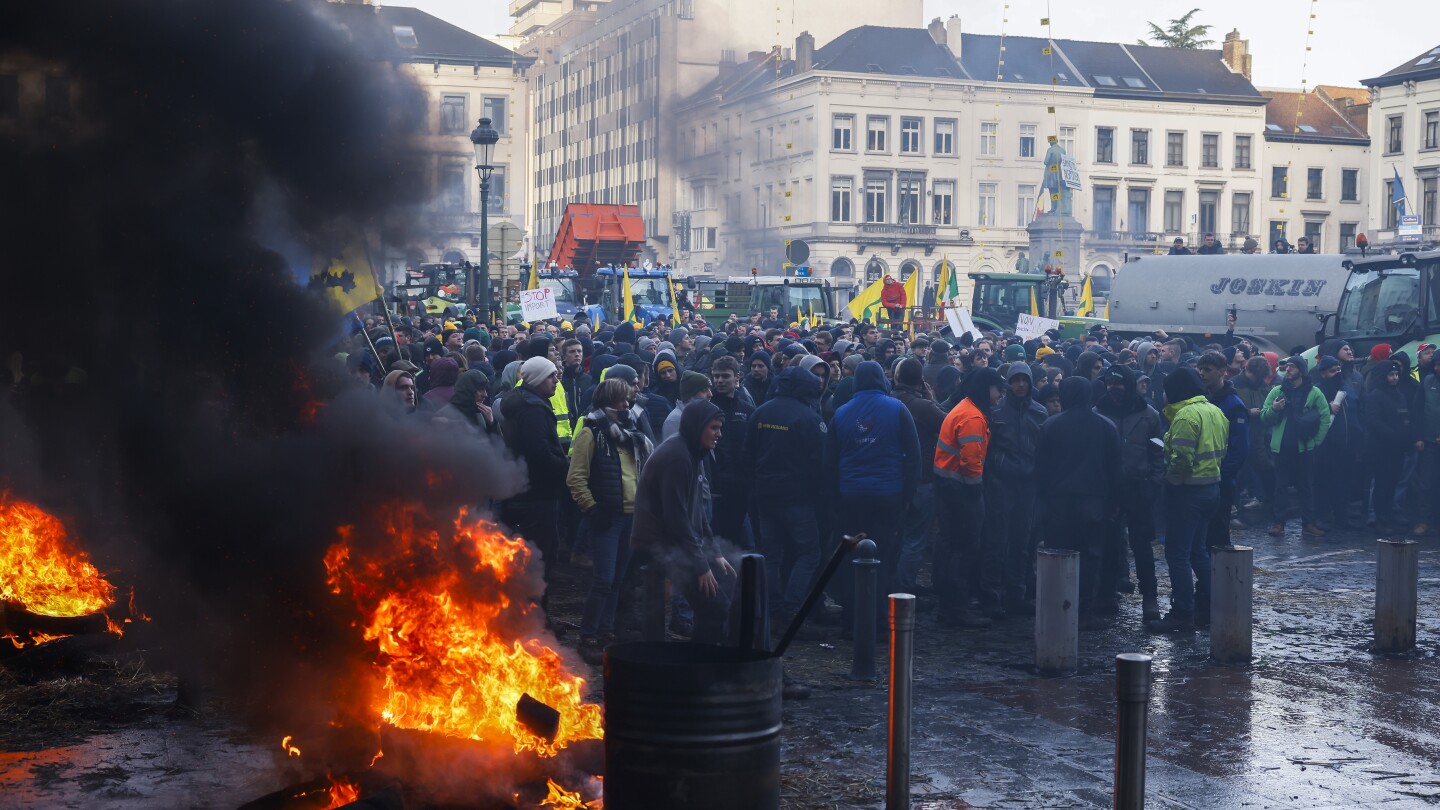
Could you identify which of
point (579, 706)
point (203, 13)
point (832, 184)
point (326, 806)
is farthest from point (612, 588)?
point (832, 184)

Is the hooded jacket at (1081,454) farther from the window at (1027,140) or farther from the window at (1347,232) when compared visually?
the window at (1347,232)

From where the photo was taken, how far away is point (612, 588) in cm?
979

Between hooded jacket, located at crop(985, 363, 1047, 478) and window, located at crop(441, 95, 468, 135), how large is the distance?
15.8ft

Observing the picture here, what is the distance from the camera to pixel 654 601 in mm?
8773

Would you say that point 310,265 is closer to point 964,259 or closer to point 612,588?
point 612,588

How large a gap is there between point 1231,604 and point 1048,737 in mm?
2518

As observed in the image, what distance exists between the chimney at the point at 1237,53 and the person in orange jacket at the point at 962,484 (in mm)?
76927

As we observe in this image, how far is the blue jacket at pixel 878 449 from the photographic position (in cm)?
1036

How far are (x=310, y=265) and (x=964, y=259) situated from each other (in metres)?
71.7

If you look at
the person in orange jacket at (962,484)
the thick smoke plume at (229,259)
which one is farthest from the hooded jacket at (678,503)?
the person in orange jacket at (962,484)

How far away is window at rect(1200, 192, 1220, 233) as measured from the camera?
8200 cm

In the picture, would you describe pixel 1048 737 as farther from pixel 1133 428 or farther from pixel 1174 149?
pixel 1174 149

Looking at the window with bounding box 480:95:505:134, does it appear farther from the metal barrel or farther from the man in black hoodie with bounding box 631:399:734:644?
the metal barrel

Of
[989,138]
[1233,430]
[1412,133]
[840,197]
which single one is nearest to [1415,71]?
[1412,133]
